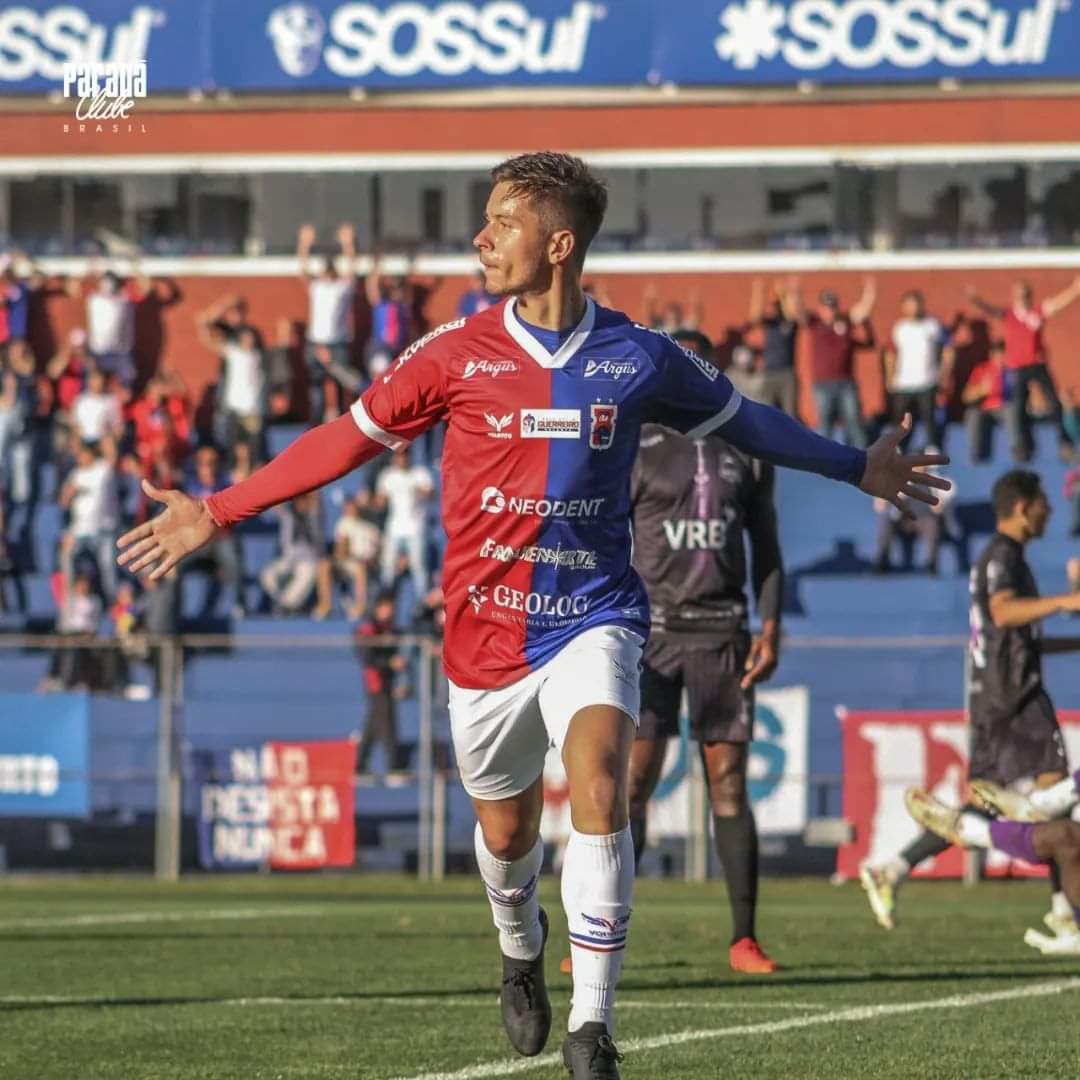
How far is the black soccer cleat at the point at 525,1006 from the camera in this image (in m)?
6.90

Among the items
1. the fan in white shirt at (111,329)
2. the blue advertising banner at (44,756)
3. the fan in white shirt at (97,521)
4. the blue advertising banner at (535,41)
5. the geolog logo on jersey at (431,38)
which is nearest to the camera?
the blue advertising banner at (44,756)

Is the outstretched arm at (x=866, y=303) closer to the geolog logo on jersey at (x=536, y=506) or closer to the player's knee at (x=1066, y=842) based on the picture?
the player's knee at (x=1066, y=842)

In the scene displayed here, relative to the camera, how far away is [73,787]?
784 inches

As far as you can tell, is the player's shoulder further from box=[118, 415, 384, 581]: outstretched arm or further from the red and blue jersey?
box=[118, 415, 384, 581]: outstretched arm

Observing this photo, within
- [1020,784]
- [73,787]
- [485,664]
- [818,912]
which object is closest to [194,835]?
[73,787]

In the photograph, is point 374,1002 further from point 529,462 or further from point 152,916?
point 152,916

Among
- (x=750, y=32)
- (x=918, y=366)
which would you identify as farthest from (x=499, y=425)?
(x=750, y=32)

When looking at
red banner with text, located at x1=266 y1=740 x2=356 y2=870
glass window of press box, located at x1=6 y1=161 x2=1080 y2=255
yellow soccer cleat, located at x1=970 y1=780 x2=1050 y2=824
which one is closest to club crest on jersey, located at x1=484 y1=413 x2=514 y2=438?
yellow soccer cleat, located at x1=970 y1=780 x2=1050 y2=824

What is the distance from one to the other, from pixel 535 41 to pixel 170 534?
25652mm

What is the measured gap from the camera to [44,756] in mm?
19938

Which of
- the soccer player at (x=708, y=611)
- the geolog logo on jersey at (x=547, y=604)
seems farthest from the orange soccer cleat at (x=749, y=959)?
the geolog logo on jersey at (x=547, y=604)

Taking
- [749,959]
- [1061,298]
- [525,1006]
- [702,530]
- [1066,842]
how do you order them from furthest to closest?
[1061,298]
[1066,842]
[702,530]
[749,959]
[525,1006]

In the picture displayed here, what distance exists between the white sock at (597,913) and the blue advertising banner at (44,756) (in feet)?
46.7

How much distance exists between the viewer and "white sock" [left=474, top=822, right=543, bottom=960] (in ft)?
22.9
